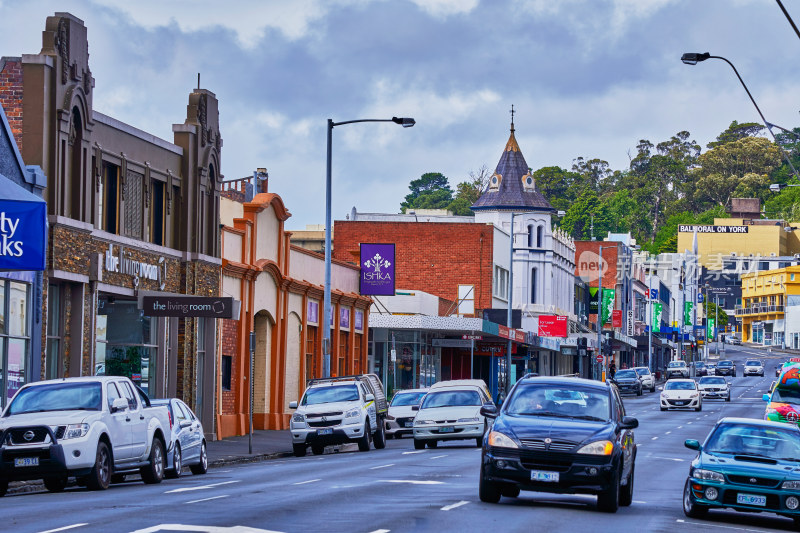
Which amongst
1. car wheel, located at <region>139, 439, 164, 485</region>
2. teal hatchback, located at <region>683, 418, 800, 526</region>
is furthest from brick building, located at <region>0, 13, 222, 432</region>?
teal hatchback, located at <region>683, 418, 800, 526</region>

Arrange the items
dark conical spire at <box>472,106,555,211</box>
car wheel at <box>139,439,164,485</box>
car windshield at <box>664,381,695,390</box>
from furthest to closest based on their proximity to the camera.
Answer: dark conical spire at <box>472,106,555,211</box> → car windshield at <box>664,381,695,390</box> → car wheel at <box>139,439,164,485</box>

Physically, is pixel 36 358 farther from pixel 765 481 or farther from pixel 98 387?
pixel 765 481

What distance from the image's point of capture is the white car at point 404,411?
39969 millimetres

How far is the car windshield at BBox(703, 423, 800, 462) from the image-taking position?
1841 cm

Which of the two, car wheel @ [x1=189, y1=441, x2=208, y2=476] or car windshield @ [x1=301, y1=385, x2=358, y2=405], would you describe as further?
car windshield @ [x1=301, y1=385, x2=358, y2=405]

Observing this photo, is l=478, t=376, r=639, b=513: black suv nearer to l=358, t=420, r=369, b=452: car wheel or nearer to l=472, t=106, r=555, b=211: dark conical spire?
l=358, t=420, r=369, b=452: car wheel

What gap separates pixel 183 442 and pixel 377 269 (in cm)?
2658

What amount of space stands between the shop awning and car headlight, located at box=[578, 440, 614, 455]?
10.3 meters

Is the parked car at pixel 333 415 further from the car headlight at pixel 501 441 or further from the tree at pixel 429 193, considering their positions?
the tree at pixel 429 193

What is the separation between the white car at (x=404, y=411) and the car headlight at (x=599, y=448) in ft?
75.0

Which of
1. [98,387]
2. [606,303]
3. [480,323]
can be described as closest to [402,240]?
[480,323]

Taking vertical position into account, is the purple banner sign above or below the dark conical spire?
below

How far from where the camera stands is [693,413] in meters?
61.2

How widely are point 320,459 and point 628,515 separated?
14.6 metres
